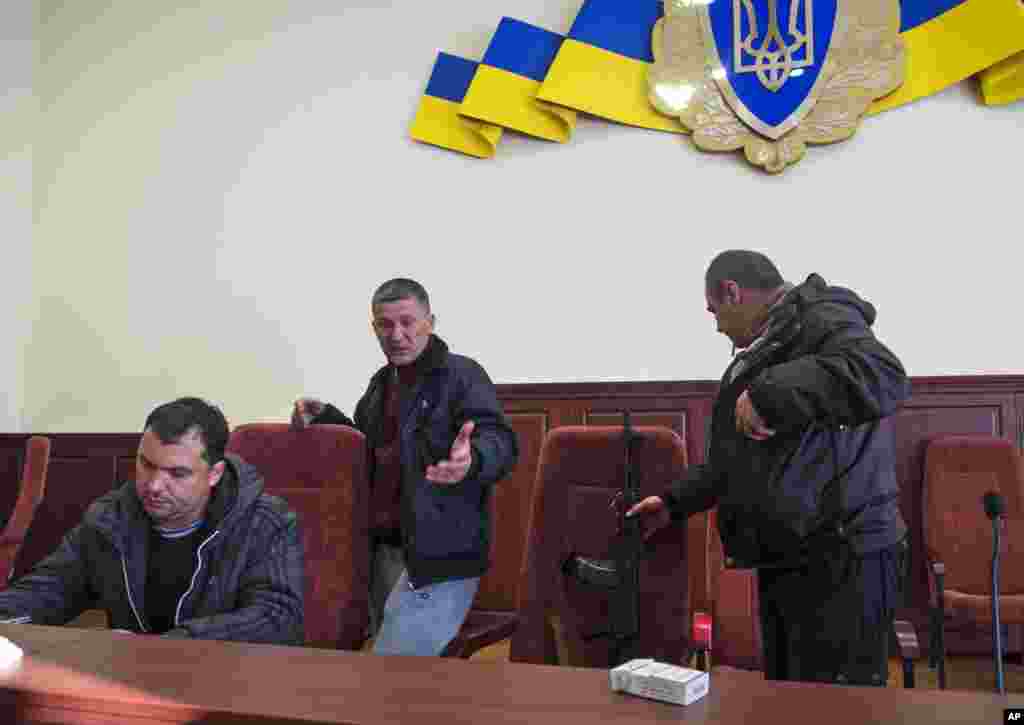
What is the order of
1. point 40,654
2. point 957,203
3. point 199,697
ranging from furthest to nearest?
point 957,203 < point 40,654 < point 199,697

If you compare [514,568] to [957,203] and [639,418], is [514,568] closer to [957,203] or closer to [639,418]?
[639,418]

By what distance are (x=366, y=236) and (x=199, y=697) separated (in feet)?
13.1

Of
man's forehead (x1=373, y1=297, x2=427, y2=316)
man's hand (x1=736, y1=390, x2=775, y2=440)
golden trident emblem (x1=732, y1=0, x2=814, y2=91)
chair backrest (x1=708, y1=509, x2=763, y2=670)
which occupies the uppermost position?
golden trident emblem (x1=732, y1=0, x2=814, y2=91)

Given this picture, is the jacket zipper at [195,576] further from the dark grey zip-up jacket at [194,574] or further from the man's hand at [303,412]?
the man's hand at [303,412]

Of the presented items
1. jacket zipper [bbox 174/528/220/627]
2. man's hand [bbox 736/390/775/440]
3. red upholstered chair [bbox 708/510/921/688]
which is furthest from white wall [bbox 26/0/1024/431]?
jacket zipper [bbox 174/528/220/627]

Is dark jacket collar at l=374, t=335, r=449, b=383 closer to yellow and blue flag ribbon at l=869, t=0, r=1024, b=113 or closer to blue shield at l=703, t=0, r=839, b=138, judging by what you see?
blue shield at l=703, t=0, r=839, b=138

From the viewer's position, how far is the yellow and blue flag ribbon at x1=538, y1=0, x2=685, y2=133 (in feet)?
15.3

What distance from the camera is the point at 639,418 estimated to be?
4.54 meters

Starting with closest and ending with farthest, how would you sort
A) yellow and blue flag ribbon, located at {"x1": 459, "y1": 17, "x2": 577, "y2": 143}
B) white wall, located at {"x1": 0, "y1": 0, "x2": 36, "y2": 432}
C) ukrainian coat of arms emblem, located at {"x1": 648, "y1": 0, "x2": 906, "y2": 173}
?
ukrainian coat of arms emblem, located at {"x1": 648, "y1": 0, "x2": 906, "y2": 173}, yellow and blue flag ribbon, located at {"x1": 459, "y1": 17, "x2": 577, "y2": 143}, white wall, located at {"x1": 0, "y1": 0, "x2": 36, "y2": 432}

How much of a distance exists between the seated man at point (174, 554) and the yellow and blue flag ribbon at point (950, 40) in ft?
12.0

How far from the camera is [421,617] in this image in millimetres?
2322

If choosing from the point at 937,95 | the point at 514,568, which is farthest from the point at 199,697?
the point at 937,95

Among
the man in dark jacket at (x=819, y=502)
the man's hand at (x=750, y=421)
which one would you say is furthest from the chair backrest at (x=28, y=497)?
the man's hand at (x=750, y=421)

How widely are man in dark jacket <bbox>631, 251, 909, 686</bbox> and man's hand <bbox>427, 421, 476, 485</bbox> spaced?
0.45 meters
